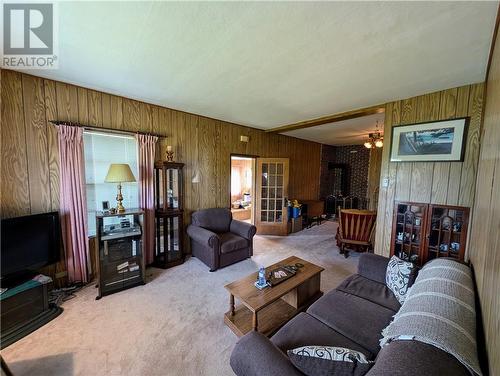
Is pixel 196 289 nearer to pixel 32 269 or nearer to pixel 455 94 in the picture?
pixel 32 269

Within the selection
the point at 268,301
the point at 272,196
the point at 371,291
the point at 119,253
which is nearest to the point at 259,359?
the point at 268,301

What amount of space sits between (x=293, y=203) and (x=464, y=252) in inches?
133

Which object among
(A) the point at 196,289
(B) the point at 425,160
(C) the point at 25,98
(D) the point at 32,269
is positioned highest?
(C) the point at 25,98

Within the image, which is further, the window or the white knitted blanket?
the window

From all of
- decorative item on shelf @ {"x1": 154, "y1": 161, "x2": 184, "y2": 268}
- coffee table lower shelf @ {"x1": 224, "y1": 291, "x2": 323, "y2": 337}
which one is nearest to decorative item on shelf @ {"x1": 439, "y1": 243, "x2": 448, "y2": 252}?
coffee table lower shelf @ {"x1": 224, "y1": 291, "x2": 323, "y2": 337}

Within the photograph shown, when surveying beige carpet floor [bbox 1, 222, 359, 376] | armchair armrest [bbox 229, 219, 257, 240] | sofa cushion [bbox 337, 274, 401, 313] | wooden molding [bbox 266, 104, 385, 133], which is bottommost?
beige carpet floor [bbox 1, 222, 359, 376]

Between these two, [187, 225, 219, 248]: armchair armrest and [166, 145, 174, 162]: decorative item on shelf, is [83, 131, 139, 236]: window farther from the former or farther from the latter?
[187, 225, 219, 248]: armchair armrest

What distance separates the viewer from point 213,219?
3.65 m

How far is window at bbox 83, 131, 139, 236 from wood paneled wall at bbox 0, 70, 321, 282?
0.65 feet

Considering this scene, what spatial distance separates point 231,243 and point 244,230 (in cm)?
41

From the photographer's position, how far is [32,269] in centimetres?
214

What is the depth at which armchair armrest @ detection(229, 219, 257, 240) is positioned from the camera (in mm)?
3492

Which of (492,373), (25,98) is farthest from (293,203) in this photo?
(25,98)

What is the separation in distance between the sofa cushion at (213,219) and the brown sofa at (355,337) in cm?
229
